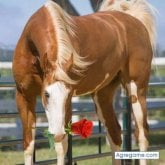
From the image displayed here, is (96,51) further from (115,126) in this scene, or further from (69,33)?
(115,126)

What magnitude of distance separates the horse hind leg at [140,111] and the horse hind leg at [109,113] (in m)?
0.24

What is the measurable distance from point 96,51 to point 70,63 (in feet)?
2.13

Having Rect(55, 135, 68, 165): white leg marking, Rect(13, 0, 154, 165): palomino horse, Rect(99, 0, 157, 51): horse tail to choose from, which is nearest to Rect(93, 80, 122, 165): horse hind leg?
Rect(13, 0, 154, 165): palomino horse

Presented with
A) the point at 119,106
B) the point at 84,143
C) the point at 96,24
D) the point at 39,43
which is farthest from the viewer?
the point at 84,143

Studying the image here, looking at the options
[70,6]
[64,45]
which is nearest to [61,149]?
[64,45]

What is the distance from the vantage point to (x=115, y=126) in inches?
203

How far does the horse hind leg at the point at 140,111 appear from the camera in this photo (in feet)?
16.0

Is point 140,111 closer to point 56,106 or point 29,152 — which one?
point 29,152

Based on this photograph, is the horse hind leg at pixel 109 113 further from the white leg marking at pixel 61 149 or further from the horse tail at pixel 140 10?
the white leg marking at pixel 61 149

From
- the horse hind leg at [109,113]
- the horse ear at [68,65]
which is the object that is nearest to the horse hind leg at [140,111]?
the horse hind leg at [109,113]

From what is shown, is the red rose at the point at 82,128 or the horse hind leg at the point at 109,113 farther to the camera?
the horse hind leg at the point at 109,113

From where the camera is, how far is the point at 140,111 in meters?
4.91

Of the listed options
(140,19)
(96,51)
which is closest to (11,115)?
(96,51)

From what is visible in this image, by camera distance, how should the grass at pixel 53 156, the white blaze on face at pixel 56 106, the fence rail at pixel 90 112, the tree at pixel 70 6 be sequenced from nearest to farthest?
the white blaze on face at pixel 56 106, the fence rail at pixel 90 112, the grass at pixel 53 156, the tree at pixel 70 6
